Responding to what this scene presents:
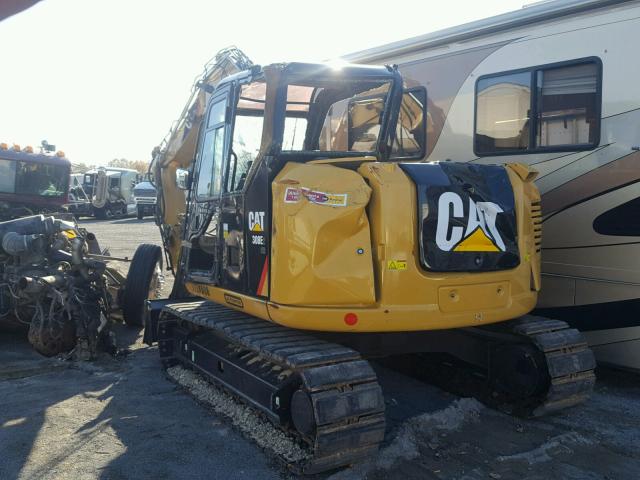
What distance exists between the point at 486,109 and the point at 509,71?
1.40 feet

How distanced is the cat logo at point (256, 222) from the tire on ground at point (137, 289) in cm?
356

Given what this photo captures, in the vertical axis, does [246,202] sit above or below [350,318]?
above

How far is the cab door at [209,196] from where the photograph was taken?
4.88 metres

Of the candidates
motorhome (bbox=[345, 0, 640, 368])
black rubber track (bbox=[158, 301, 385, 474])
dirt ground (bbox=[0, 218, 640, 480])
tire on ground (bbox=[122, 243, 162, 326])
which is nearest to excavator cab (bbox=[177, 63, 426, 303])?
black rubber track (bbox=[158, 301, 385, 474])

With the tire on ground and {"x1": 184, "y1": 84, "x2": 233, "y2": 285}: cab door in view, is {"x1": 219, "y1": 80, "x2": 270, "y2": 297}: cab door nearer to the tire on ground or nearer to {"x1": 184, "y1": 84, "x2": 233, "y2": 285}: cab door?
{"x1": 184, "y1": 84, "x2": 233, "y2": 285}: cab door

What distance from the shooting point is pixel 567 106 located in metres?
5.50

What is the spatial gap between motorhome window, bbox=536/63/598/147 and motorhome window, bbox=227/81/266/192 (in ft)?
8.86

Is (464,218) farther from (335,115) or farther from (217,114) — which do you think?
(217,114)

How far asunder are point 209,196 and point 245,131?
0.70 metres

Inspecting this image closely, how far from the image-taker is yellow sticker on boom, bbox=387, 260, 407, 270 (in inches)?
153

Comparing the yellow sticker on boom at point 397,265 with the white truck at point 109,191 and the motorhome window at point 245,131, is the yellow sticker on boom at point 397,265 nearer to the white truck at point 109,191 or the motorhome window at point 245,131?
the motorhome window at point 245,131

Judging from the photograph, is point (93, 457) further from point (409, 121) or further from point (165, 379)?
point (409, 121)

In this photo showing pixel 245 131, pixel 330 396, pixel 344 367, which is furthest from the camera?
pixel 245 131

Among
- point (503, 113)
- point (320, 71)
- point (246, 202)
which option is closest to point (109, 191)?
point (503, 113)
